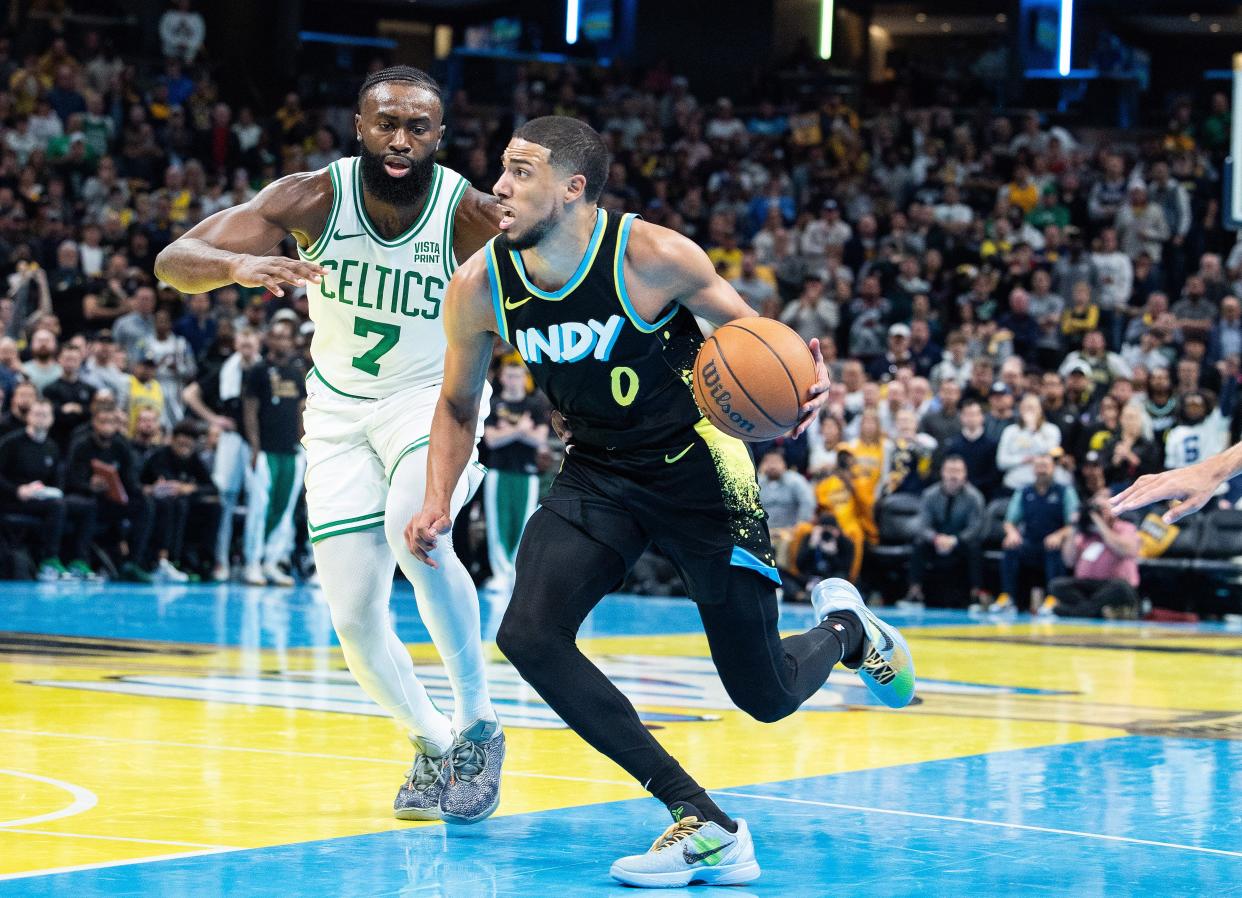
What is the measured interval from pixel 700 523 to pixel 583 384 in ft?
1.62

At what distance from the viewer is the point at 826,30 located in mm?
27719

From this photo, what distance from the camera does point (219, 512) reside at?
678 inches

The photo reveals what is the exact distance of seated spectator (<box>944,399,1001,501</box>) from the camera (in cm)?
1645

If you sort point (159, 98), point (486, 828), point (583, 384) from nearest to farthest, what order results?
1. point (583, 384)
2. point (486, 828)
3. point (159, 98)

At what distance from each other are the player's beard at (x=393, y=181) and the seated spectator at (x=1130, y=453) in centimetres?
1110

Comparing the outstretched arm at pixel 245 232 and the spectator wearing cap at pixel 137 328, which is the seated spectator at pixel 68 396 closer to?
the spectator wearing cap at pixel 137 328

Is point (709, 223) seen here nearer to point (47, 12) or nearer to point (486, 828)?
point (47, 12)

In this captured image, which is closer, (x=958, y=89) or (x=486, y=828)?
(x=486, y=828)

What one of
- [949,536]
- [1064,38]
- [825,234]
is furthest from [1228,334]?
[1064,38]

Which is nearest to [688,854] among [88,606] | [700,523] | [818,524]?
[700,523]

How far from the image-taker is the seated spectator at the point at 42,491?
15.9m

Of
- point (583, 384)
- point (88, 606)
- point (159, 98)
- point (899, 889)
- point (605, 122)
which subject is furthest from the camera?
point (605, 122)

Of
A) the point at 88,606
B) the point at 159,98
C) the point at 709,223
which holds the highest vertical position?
the point at 159,98

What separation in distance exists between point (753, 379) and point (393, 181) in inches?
66.3
